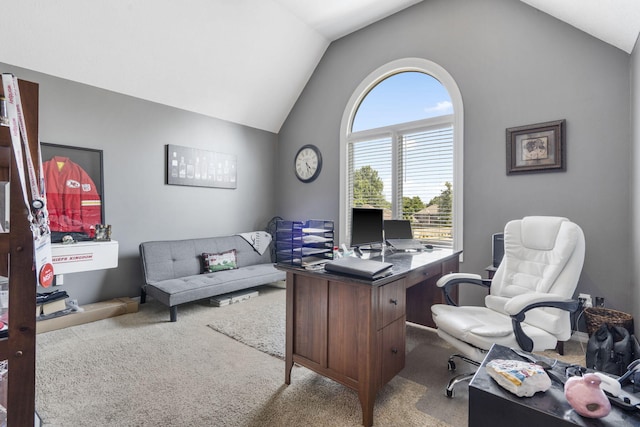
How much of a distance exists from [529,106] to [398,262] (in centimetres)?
218

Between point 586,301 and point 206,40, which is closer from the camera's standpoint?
point 586,301

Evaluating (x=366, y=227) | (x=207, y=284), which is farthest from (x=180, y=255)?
(x=366, y=227)

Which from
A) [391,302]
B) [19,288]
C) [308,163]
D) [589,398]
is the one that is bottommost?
[589,398]

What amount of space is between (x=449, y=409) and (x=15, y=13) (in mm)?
4563

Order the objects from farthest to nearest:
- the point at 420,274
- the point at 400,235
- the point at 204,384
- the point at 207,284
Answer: the point at 207,284
the point at 400,235
the point at 420,274
the point at 204,384

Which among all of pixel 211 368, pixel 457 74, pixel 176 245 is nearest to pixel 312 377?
pixel 211 368

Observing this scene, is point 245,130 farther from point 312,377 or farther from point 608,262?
point 608,262

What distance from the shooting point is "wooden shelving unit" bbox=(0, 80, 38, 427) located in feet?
2.86

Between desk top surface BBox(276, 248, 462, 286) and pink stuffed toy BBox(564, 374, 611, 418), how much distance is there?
87 cm

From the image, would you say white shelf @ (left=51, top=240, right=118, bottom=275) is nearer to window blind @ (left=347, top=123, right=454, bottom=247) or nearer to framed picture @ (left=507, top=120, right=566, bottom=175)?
window blind @ (left=347, top=123, right=454, bottom=247)

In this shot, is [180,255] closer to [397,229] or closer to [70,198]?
[70,198]

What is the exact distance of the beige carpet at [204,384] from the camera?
1.75m

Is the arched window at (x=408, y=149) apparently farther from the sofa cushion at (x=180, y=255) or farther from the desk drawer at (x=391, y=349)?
the desk drawer at (x=391, y=349)

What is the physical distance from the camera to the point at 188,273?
12.5 ft
